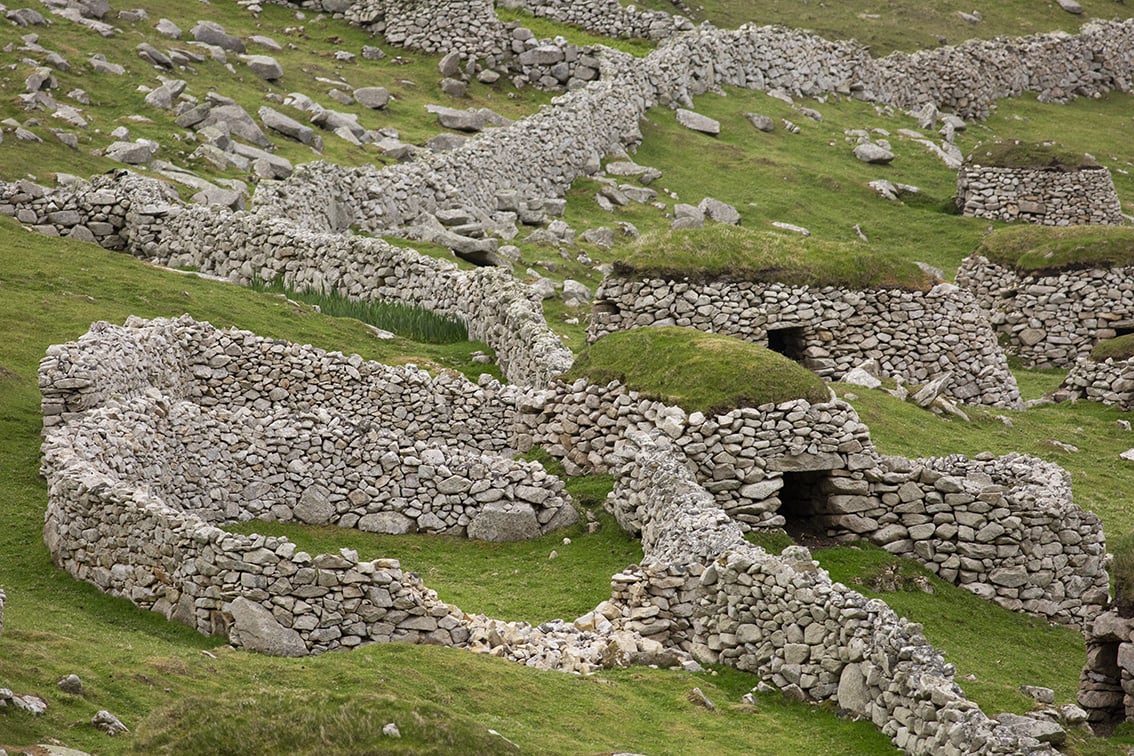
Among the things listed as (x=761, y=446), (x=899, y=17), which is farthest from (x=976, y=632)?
(x=899, y=17)

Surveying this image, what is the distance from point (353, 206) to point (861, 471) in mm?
21694

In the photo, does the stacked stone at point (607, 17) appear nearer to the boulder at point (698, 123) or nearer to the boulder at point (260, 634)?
the boulder at point (698, 123)

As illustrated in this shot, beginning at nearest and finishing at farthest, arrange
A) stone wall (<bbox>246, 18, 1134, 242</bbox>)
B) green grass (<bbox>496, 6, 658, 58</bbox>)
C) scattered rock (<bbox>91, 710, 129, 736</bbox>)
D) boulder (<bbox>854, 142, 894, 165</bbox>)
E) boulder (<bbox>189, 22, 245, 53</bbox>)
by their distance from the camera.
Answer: scattered rock (<bbox>91, 710, 129, 736</bbox>) → stone wall (<bbox>246, 18, 1134, 242</bbox>) → boulder (<bbox>189, 22, 245, 53</bbox>) → boulder (<bbox>854, 142, 894, 165</bbox>) → green grass (<bbox>496, 6, 658, 58</bbox>)

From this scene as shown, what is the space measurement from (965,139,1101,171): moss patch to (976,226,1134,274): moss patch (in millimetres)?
8434

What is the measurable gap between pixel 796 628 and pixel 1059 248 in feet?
89.1

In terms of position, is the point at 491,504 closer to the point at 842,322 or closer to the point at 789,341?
the point at 789,341

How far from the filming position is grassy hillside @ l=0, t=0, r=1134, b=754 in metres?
15.4

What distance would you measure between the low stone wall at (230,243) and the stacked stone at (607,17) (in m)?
27.6

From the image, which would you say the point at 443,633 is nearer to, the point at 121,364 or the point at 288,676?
the point at 288,676

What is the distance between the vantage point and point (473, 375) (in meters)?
32.8

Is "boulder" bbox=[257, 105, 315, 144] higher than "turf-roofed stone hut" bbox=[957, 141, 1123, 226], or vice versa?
"turf-roofed stone hut" bbox=[957, 141, 1123, 226]

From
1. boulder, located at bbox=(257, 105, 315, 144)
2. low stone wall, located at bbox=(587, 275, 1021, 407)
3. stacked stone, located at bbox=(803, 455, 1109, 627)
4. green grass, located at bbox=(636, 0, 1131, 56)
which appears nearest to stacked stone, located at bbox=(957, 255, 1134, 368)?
low stone wall, located at bbox=(587, 275, 1021, 407)

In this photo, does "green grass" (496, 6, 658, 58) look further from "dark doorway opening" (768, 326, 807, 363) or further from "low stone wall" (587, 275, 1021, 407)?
"low stone wall" (587, 275, 1021, 407)

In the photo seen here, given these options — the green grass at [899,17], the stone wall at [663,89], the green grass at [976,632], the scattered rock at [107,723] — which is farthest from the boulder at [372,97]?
the scattered rock at [107,723]
